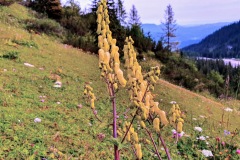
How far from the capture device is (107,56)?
2230mm

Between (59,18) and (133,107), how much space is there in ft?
115

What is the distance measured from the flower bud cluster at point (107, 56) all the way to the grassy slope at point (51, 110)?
2.19ft

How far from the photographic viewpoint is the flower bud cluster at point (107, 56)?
2.23 meters

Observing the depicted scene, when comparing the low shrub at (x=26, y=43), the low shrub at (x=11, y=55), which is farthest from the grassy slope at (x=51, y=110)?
the low shrub at (x=26, y=43)

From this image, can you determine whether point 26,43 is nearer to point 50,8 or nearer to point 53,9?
point 53,9

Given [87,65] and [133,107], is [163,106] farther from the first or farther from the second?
[133,107]

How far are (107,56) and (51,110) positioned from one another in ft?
19.7

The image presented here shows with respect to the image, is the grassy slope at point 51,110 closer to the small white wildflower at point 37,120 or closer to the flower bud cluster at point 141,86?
the small white wildflower at point 37,120

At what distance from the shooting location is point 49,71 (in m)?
12.2

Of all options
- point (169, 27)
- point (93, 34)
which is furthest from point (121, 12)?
point (93, 34)

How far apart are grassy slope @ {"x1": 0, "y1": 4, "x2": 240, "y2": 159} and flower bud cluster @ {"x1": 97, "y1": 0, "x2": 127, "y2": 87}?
2.19 ft

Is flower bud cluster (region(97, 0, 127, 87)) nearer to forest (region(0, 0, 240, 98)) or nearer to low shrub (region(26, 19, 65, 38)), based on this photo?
forest (region(0, 0, 240, 98))

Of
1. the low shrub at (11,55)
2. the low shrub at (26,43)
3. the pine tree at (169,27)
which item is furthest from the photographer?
the pine tree at (169,27)

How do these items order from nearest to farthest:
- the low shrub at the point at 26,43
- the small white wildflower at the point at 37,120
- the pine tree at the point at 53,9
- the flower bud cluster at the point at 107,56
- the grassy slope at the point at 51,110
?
the flower bud cluster at the point at 107,56 < the grassy slope at the point at 51,110 < the small white wildflower at the point at 37,120 < the low shrub at the point at 26,43 < the pine tree at the point at 53,9
